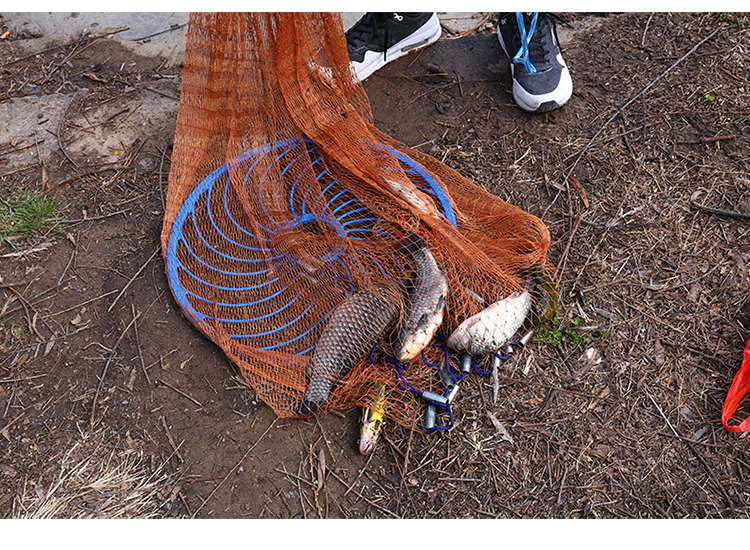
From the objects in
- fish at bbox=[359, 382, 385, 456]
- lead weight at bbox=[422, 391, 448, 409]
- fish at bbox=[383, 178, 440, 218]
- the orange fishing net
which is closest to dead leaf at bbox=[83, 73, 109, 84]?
the orange fishing net

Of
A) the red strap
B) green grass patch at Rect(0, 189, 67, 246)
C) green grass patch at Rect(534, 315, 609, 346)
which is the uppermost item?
green grass patch at Rect(0, 189, 67, 246)

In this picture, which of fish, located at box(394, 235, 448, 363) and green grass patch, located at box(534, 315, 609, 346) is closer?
fish, located at box(394, 235, 448, 363)

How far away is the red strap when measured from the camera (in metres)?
2.06

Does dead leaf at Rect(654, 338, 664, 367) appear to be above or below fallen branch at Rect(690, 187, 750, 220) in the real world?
below

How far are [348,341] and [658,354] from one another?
1.34 metres

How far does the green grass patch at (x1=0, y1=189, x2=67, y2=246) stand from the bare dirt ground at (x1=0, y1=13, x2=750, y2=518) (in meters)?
0.07

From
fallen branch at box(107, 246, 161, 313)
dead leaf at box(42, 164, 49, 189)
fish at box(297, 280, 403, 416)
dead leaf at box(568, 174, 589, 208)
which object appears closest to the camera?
fish at box(297, 280, 403, 416)

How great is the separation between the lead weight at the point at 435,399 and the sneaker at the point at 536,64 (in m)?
1.85

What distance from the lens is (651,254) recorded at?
8.39 ft

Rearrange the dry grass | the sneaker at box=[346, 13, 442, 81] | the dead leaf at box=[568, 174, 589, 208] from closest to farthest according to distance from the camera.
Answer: the dry grass, the dead leaf at box=[568, 174, 589, 208], the sneaker at box=[346, 13, 442, 81]

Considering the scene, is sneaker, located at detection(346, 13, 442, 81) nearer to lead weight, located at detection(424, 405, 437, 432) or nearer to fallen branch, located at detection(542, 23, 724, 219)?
fallen branch, located at detection(542, 23, 724, 219)

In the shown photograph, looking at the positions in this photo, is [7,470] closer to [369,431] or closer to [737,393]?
[369,431]

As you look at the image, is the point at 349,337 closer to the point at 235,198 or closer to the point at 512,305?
the point at 512,305

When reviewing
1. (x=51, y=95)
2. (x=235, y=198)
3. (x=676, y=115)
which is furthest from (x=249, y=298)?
(x=676, y=115)
